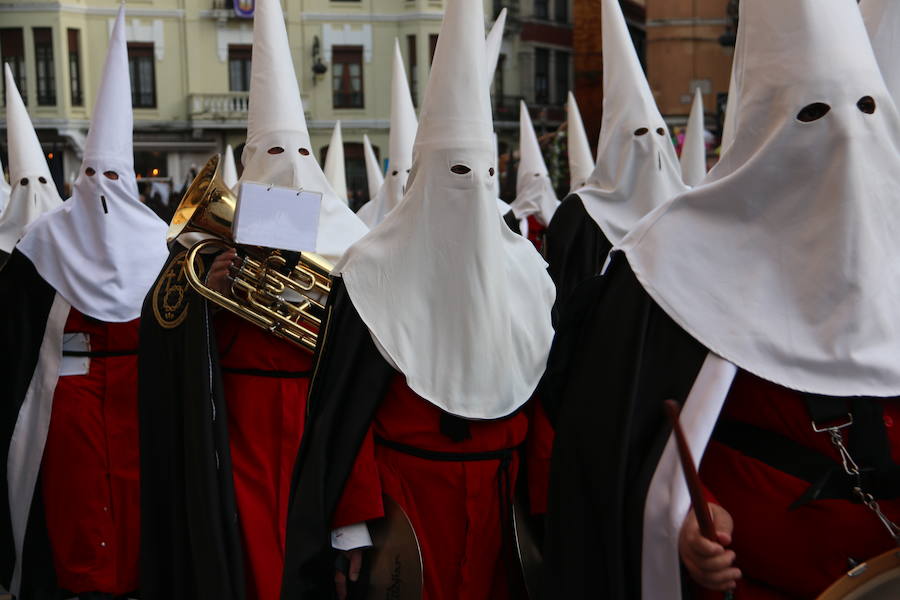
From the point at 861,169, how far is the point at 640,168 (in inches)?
204

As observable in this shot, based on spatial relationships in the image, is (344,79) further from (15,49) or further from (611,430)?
(611,430)

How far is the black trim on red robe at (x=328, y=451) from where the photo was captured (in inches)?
138

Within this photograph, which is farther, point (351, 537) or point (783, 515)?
point (351, 537)

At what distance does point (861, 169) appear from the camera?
2.53m

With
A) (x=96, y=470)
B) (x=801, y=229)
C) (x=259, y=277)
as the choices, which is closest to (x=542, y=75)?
(x=96, y=470)

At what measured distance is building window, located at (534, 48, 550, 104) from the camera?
4197cm

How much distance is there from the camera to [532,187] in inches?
548

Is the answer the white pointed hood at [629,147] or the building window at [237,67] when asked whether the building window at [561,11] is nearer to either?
the building window at [237,67]

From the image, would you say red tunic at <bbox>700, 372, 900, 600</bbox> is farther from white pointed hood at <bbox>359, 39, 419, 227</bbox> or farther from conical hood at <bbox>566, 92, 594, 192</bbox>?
conical hood at <bbox>566, 92, 594, 192</bbox>

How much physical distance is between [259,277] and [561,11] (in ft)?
131

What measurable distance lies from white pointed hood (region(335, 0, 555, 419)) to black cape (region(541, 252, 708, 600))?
Result: 720 millimetres

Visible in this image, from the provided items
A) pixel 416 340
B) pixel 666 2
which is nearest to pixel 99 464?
pixel 416 340

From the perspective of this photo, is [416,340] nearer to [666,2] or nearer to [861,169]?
[861,169]

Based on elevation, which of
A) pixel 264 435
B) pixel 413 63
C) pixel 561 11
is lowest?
pixel 264 435
